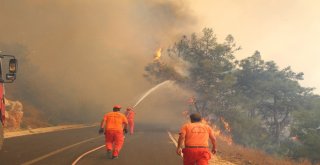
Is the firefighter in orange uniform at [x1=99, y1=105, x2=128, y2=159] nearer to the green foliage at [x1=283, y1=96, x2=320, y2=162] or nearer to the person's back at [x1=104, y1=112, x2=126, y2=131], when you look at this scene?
the person's back at [x1=104, y1=112, x2=126, y2=131]

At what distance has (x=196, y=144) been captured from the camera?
7.19 m

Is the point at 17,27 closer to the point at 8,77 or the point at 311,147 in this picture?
the point at 311,147

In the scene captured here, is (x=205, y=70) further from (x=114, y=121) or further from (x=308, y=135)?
(x=114, y=121)

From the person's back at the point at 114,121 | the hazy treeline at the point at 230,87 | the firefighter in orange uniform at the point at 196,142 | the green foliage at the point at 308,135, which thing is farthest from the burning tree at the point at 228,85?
the firefighter in orange uniform at the point at 196,142

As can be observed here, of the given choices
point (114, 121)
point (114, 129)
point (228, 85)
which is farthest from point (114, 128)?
point (228, 85)

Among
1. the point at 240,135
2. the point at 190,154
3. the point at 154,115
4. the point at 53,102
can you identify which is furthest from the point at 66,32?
the point at 190,154

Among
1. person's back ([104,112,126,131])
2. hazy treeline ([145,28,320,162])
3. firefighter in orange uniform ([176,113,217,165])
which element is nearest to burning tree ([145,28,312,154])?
hazy treeline ([145,28,320,162])

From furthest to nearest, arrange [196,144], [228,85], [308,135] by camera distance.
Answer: [228,85]
[308,135]
[196,144]

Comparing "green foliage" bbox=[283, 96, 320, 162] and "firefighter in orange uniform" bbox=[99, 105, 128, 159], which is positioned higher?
"firefighter in orange uniform" bbox=[99, 105, 128, 159]

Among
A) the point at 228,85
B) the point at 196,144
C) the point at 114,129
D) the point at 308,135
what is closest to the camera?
the point at 196,144

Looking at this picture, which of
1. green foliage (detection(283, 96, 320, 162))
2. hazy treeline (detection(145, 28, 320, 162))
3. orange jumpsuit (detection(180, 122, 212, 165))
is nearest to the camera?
orange jumpsuit (detection(180, 122, 212, 165))

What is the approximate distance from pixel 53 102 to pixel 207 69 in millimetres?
20263

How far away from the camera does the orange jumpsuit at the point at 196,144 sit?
7.14 meters

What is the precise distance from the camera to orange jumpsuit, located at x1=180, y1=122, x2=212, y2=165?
7137mm
